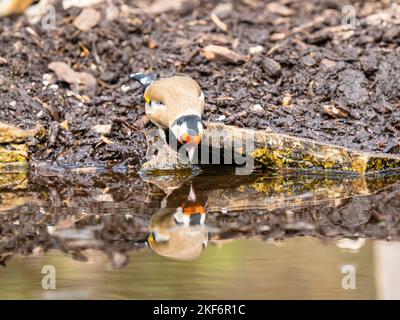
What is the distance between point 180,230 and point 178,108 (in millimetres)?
1958

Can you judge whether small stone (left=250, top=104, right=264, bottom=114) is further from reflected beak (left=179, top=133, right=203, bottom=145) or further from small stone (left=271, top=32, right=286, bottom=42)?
small stone (left=271, top=32, right=286, bottom=42)

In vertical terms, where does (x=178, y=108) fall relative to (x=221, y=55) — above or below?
below

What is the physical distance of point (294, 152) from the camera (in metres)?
7.77

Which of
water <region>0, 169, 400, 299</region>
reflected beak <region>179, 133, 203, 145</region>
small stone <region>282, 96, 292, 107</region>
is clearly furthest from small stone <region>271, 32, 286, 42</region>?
reflected beak <region>179, 133, 203, 145</region>

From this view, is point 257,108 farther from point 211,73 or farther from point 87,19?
point 87,19

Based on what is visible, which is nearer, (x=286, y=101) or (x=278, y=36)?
→ (x=286, y=101)

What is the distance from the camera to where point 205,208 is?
259 inches

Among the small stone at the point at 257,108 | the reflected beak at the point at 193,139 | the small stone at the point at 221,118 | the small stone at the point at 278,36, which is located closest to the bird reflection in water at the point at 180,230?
the reflected beak at the point at 193,139

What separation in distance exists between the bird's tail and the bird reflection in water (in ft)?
5.90

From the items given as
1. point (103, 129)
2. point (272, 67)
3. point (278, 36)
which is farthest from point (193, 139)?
point (278, 36)

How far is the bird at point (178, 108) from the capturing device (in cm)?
743

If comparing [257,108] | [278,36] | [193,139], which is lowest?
[193,139]

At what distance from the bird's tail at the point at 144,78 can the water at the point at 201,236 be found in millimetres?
1036
